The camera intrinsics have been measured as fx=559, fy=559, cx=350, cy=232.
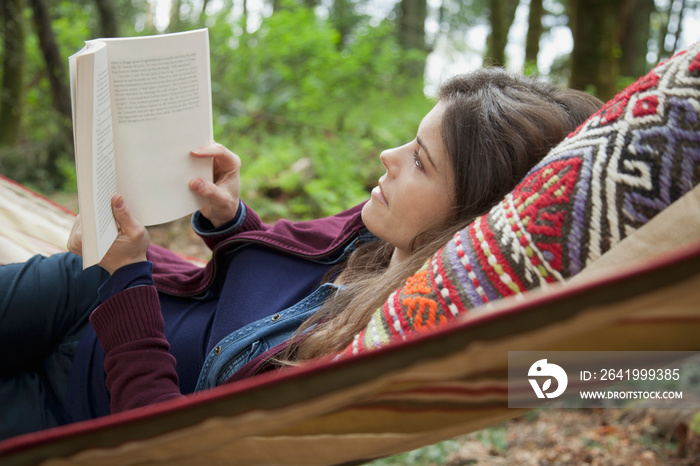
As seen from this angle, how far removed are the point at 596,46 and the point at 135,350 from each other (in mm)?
3770

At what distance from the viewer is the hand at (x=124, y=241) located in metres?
1.14

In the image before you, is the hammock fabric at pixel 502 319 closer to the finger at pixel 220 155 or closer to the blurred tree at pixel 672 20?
the finger at pixel 220 155

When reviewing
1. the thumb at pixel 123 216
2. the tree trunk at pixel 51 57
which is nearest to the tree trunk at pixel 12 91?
the tree trunk at pixel 51 57

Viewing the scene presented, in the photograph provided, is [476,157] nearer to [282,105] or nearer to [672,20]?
[282,105]

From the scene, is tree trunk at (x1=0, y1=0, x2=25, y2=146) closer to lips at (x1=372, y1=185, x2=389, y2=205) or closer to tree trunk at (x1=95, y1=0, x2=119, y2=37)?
tree trunk at (x1=95, y1=0, x2=119, y2=37)

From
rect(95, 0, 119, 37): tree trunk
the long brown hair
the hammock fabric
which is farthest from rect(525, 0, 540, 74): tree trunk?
the hammock fabric

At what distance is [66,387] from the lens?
Answer: 1.31 meters

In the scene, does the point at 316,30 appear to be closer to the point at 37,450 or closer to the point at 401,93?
the point at 401,93

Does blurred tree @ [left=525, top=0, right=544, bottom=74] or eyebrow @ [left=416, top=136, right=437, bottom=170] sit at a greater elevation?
eyebrow @ [left=416, top=136, right=437, bottom=170]

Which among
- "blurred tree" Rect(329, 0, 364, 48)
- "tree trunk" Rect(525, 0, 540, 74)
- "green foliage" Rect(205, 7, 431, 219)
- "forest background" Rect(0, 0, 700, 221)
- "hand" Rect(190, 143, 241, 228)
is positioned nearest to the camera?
"hand" Rect(190, 143, 241, 228)

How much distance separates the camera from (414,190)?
1.16m

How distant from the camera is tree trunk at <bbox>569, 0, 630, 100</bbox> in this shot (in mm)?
3701

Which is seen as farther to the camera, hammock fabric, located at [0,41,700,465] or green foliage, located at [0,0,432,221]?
green foliage, located at [0,0,432,221]

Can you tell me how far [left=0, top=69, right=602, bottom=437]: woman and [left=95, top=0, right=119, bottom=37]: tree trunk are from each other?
226cm
